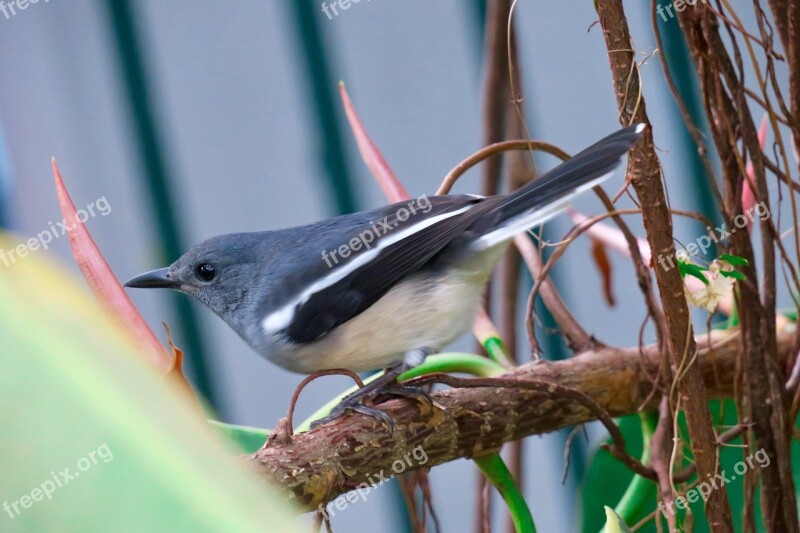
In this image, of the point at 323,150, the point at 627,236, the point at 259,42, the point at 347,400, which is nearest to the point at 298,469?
the point at 347,400

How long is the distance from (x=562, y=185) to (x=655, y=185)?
0.87 ft

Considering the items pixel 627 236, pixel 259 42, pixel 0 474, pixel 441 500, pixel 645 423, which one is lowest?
pixel 441 500

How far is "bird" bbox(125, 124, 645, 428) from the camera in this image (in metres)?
1.24

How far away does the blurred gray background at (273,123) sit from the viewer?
290 centimetres

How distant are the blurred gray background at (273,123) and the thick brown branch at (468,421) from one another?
5.01ft

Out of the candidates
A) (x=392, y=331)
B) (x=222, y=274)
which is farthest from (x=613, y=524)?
(x=222, y=274)

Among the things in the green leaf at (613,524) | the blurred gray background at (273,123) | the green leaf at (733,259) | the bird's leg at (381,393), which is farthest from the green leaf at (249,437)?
the blurred gray background at (273,123)

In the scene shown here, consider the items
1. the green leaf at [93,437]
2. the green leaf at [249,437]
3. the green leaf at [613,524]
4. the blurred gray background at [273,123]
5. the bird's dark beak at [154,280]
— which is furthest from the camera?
the blurred gray background at [273,123]

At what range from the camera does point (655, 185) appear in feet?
2.78

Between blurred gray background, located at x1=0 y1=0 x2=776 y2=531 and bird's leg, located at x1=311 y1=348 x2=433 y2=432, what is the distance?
1.64 m

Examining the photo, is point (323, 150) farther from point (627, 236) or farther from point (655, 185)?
point (655, 185)

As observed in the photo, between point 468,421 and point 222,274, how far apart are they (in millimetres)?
542

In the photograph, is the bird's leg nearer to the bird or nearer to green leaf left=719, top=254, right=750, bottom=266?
the bird

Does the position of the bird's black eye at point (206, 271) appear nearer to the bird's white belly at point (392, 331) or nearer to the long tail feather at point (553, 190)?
the bird's white belly at point (392, 331)
